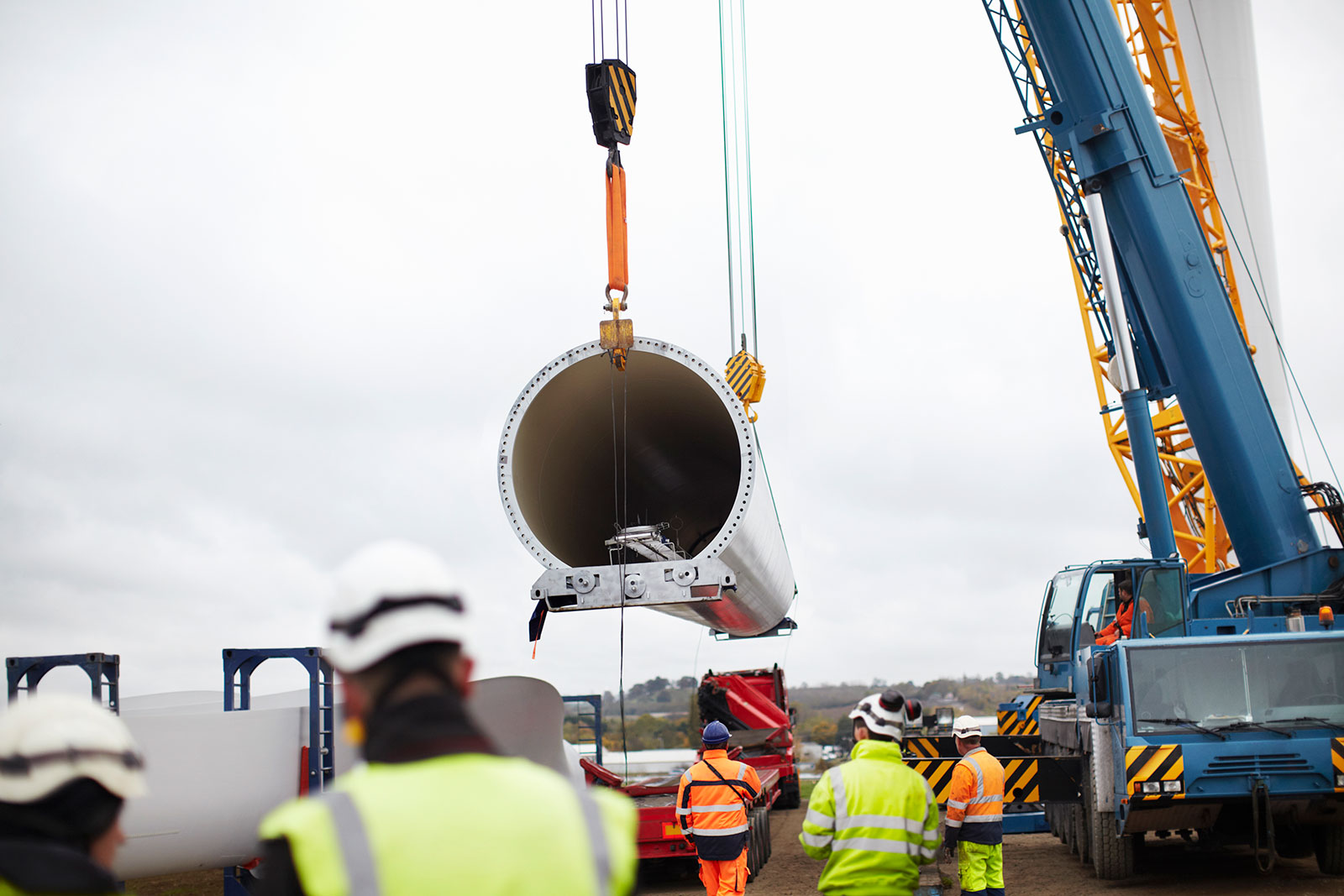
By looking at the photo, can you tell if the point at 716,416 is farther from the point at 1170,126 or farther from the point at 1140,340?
the point at 1170,126

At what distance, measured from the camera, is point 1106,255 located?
11.9 m

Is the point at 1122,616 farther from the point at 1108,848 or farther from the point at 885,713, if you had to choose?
the point at 885,713

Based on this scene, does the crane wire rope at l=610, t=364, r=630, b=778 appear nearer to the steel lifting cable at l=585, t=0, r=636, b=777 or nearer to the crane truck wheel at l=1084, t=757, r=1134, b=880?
the steel lifting cable at l=585, t=0, r=636, b=777

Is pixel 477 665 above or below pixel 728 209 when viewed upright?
below

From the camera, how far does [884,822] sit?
411 centimetres

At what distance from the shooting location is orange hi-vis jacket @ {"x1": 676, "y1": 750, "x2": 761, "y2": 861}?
7125mm

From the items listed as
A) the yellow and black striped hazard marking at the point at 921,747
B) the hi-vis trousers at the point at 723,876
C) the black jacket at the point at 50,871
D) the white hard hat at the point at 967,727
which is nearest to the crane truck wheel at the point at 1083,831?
the yellow and black striped hazard marking at the point at 921,747

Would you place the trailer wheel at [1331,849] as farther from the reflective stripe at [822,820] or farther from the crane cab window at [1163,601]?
the reflective stripe at [822,820]

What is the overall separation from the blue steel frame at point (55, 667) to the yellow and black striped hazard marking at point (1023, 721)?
8.12m

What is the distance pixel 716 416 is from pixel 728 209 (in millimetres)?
3086

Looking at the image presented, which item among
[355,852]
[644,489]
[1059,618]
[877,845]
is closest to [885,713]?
[877,845]

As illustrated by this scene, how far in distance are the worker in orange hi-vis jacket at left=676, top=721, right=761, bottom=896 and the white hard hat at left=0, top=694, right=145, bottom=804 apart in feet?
18.2

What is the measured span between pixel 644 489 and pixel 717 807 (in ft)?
10.7

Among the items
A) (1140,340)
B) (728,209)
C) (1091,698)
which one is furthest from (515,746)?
(1140,340)
